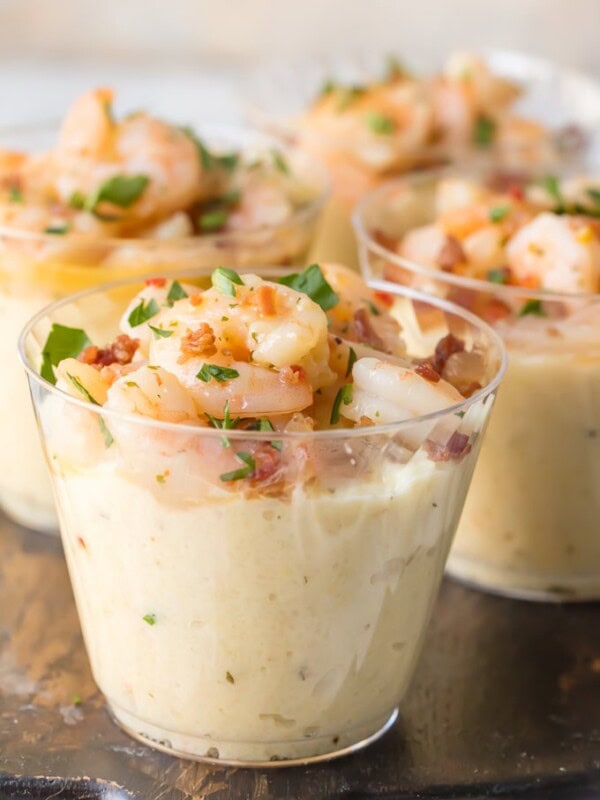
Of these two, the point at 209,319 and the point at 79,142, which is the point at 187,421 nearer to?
the point at 209,319

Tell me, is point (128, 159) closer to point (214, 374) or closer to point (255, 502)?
point (214, 374)

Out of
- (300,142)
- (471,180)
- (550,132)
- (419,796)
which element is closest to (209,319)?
(419,796)

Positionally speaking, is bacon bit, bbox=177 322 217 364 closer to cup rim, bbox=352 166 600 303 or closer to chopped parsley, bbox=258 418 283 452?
chopped parsley, bbox=258 418 283 452

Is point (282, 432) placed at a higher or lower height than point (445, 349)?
higher

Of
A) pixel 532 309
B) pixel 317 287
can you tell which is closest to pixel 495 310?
pixel 532 309

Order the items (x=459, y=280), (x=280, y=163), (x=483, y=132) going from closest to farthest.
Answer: (x=459, y=280) < (x=280, y=163) < (x=483, y=132)

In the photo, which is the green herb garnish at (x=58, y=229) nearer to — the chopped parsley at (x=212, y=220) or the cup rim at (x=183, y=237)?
the cup rim at (x=183, y=237)
